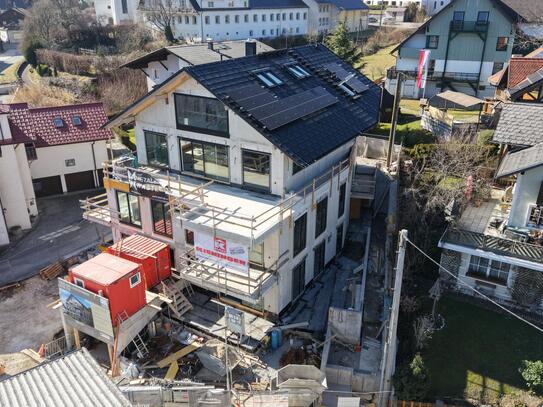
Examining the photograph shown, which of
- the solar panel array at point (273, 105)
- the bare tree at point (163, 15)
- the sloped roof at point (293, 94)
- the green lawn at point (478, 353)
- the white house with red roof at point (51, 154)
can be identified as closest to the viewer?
the green lawn at point (478, 353)

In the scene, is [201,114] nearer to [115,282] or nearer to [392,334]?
[115,282]

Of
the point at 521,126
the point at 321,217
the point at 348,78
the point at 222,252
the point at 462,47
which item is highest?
the point at 462,47

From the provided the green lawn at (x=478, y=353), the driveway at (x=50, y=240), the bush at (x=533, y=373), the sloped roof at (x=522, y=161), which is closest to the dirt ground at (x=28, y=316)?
the driveway at (x=50, y=240)

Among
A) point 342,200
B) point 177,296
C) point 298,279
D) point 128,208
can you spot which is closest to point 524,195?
point 342,200

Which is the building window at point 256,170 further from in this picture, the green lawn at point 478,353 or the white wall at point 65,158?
the white wall at point 65,158

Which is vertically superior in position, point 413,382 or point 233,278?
point 233,278

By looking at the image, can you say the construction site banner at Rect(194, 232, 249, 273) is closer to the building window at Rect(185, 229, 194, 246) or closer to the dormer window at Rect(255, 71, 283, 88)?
the building window at Rect(185, 229, 194, 246)
